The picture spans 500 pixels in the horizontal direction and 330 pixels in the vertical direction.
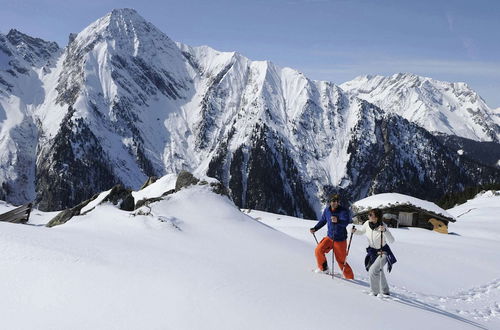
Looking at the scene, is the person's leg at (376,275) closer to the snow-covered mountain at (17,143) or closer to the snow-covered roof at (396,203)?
the snow-covered roof at (396,203)

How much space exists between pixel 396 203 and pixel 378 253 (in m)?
30.6

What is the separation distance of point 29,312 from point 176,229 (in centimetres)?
734

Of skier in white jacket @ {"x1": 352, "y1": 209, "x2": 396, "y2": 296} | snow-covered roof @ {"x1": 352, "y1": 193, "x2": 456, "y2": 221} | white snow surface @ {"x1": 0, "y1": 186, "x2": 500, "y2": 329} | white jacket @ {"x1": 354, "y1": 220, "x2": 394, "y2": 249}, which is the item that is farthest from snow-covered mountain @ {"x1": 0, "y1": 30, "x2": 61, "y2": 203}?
skier in white jacket @ {"x1": 352, "y1": 209, "x2": 396, "y2": 296}

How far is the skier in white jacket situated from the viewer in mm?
10000

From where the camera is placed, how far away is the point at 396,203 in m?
38.8

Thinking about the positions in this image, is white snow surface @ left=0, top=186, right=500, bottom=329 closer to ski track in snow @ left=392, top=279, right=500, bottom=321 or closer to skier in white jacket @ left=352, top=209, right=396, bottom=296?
ski track in snow @ left=392, top=279, right=500, bottom=321

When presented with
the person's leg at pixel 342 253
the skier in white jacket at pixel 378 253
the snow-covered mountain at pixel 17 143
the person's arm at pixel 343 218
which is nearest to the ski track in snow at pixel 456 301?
the person's leg at pixel 342 253

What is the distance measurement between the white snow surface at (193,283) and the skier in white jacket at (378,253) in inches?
15.7

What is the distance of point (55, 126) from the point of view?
175m

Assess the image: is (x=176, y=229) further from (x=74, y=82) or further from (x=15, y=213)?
(x=74, y=82)

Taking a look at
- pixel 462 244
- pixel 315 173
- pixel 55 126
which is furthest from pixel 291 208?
pixel 462 244

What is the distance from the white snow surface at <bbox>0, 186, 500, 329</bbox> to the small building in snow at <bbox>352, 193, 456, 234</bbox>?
21855 mm

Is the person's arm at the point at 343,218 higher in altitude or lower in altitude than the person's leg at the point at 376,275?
higher

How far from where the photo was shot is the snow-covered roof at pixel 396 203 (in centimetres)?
3794
